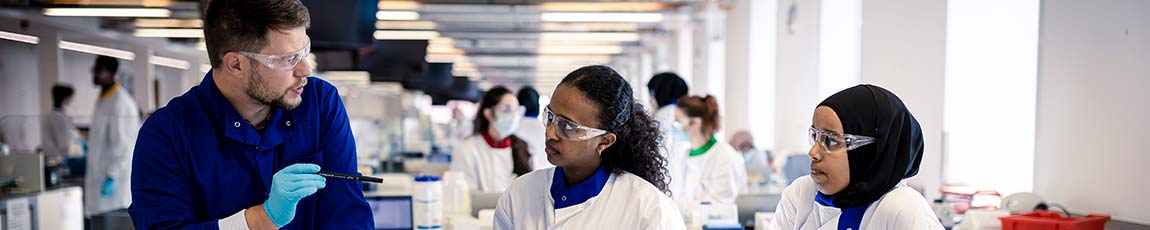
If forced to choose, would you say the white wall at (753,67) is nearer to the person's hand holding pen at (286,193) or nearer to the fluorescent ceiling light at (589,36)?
the fluorescent ceiling light at (589,36)

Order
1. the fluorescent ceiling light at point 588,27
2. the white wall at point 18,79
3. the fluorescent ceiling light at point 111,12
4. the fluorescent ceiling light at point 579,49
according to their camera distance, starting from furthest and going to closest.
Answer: the fluorescent ceiling light at point 579,49 → the fluorescent ceiling light at point 588,27 → the fluorescent ceiling light at point 111,12 → the white wall at point 18,79

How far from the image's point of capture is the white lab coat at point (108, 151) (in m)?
6.22

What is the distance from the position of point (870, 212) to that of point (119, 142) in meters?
6.00

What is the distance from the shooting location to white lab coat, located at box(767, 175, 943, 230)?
188 cm

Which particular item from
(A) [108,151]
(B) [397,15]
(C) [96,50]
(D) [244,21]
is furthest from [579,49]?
(D) [244,21]

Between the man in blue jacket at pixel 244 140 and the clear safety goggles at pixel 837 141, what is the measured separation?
44.3 inches

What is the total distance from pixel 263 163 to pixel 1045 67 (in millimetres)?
2959

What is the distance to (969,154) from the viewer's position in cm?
445

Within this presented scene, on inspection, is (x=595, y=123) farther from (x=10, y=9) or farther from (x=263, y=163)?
(x=10, y=9)

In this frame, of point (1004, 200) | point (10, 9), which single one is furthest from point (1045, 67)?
point (10, 9)

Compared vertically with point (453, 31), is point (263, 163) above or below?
below

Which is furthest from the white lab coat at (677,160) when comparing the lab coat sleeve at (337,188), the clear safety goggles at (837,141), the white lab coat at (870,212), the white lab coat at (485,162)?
the lab coat sleeve at (337,188)

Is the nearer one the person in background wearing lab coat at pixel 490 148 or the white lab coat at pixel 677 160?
the white lab coat at pixel 677 160

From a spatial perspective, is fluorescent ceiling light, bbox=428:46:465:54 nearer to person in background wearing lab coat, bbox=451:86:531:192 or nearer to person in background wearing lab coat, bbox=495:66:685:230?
person in background wearing lab coat, bbox=451:86:531:192
